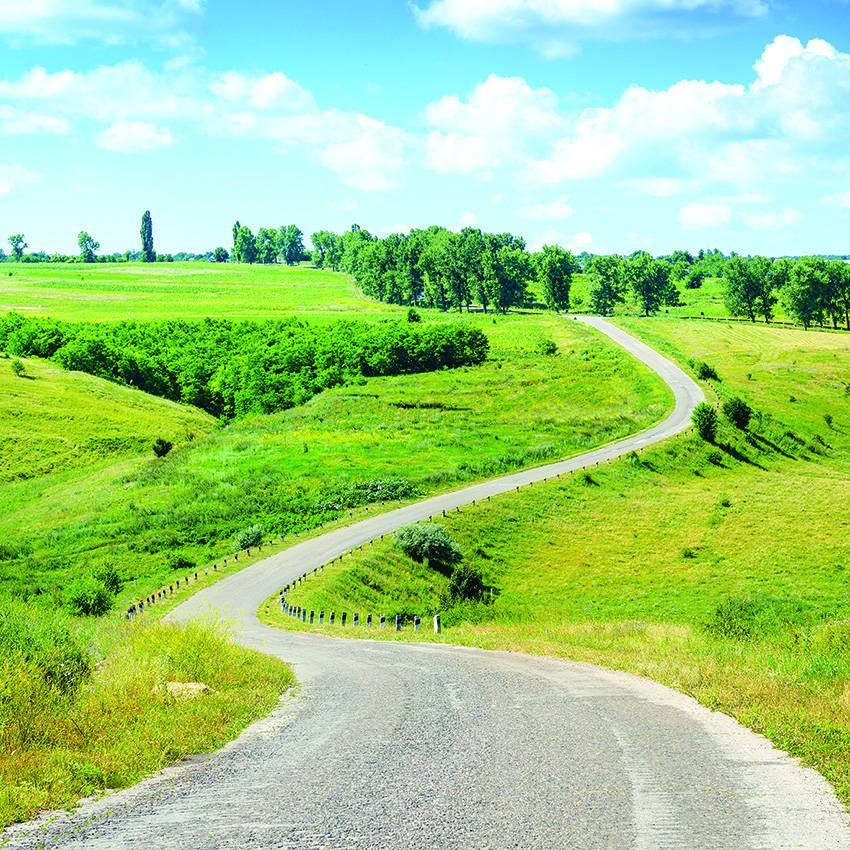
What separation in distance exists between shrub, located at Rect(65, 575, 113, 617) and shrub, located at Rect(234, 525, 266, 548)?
12.9m

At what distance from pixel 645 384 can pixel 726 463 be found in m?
30.5

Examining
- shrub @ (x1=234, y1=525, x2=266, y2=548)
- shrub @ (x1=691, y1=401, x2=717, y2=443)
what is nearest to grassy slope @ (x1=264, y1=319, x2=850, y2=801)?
shrub @ (x1=691, y1=401, x2=717, y2=443)

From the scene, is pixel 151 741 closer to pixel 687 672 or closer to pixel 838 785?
pixel 838 785

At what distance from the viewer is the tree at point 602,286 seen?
182000mm

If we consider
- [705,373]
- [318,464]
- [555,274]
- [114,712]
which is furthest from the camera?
[555,274]

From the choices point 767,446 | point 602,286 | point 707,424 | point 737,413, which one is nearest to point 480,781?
point 707,424

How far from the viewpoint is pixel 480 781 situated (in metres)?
10.4

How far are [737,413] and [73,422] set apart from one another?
80.3 m

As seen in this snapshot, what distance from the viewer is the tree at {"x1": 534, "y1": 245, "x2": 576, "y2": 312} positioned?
177 metres

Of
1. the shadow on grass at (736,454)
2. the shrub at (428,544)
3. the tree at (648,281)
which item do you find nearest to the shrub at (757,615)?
the shrub at (428,544)

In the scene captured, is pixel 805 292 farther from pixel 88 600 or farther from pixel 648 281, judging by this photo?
pixel 88 600

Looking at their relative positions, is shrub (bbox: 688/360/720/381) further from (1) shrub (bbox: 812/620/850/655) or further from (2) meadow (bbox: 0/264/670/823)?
(1) shrub (bbox: 812/620/850/655)

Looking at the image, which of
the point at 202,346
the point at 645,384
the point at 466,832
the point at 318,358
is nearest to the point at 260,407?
the point at 318,358

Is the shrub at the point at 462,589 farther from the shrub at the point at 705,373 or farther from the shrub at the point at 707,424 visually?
the shrub at the point at 705,373
